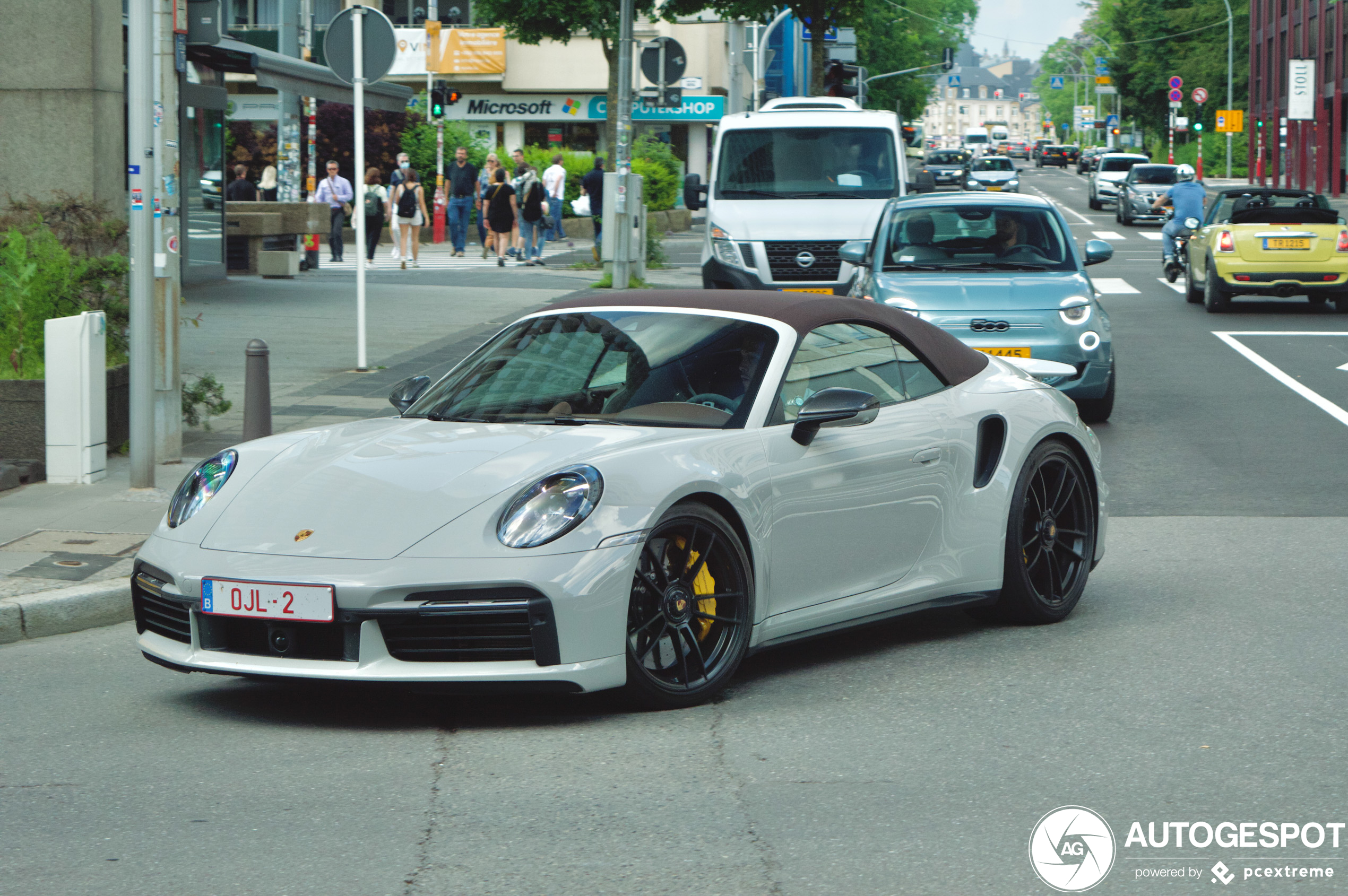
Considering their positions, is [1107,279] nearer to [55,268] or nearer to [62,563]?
[55,268]

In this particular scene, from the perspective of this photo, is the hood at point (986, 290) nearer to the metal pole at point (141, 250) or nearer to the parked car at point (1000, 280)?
the parked car at point (1000, 280)

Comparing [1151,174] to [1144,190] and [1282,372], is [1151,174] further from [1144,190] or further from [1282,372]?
[1282,372]

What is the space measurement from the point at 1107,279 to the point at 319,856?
2571cm

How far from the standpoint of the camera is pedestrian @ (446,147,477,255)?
30141mm

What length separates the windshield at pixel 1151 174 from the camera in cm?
4525

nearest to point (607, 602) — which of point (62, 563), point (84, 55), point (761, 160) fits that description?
point (62, 563)

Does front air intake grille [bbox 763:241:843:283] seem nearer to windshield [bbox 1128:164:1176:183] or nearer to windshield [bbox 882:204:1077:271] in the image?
windshield [bbox 882:204:1077:271]

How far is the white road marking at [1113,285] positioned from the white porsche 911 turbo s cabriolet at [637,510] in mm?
18951

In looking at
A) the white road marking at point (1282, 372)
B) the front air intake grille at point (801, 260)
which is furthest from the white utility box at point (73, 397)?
the front air intake grille at point (801, 260)

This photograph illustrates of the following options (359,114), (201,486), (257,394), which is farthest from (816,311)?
(359,114)

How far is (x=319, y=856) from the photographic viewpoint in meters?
3.92

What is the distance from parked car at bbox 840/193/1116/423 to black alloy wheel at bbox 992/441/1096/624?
13.1 ft

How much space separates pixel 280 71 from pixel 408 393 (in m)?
16.0

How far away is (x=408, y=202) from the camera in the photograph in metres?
29.5
